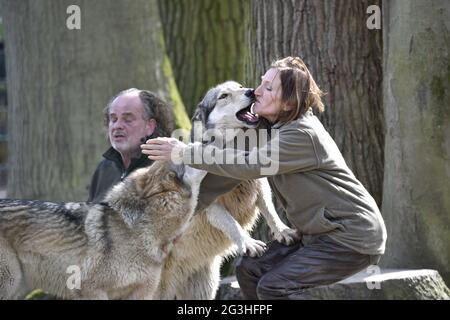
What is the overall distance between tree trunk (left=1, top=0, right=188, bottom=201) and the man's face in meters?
1.89

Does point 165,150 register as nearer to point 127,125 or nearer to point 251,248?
point 251,248

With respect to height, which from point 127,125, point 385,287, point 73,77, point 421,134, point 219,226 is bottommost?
point 385,287

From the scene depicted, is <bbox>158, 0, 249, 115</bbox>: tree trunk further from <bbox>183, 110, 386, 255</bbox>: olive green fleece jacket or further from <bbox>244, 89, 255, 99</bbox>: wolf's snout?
<bbox>183, 110, 386, 255</bbox>: olive green fleece jacket

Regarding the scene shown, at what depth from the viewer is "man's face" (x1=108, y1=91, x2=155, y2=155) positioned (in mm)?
6207

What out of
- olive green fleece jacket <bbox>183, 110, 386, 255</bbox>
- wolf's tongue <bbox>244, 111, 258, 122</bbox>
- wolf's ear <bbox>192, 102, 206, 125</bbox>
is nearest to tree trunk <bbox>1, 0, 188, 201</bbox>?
wolf's ear <bbox>192, 102, 206, 125</bbox>

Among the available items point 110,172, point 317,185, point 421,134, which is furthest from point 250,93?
point 110,172

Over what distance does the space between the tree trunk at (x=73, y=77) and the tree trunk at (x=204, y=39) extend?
3.61 feet

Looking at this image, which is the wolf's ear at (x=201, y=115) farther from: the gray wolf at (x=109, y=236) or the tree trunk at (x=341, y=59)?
the tree trunk at (x=341, y=59)

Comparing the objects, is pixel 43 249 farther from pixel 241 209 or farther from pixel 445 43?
pixel 445 43

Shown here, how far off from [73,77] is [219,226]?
10.9 ft

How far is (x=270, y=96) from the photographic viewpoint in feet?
16.0

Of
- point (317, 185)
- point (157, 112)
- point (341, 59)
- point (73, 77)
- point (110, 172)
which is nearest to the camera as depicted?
point (317, 185)
